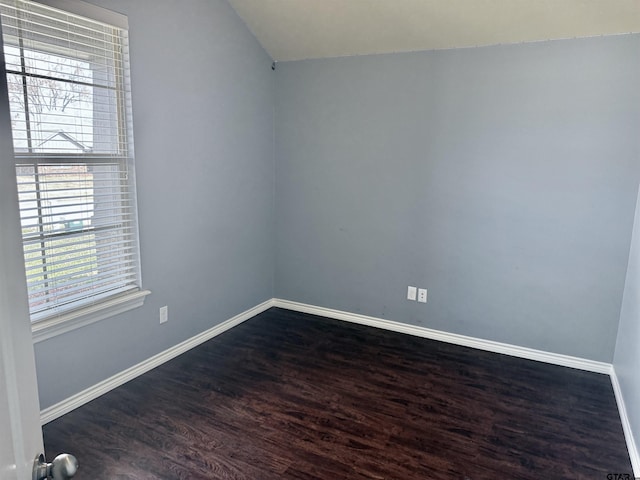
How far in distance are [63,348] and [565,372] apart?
306 centimetres

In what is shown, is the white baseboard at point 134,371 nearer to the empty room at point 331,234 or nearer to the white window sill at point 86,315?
the empty room at point 331,234

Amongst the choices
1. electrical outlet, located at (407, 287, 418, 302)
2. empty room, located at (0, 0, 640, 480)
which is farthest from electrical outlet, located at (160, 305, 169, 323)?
electrical outlet, located at (407, 287, 418, 302)

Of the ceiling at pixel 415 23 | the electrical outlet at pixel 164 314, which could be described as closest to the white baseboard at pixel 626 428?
the ceiling at pixel 415 23

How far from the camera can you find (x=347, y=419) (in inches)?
93.3

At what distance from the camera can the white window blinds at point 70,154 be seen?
6.69 feet

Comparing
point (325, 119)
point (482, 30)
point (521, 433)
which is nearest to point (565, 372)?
point (521, 433)

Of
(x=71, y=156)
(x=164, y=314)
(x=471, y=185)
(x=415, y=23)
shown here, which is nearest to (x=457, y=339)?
(x=471, y=185)

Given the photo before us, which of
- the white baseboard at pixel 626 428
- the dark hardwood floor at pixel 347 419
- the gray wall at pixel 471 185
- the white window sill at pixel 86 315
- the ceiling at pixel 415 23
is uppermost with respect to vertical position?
the ceiling at pixel 415 23

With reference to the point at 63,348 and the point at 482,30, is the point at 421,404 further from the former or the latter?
the point at 482,30

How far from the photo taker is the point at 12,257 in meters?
0.62

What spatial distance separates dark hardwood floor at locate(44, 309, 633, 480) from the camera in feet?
6.61

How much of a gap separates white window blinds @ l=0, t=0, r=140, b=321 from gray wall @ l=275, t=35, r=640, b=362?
5.09 feet

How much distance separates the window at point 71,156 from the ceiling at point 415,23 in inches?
47.8

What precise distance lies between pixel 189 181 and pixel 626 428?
9.51 feet
